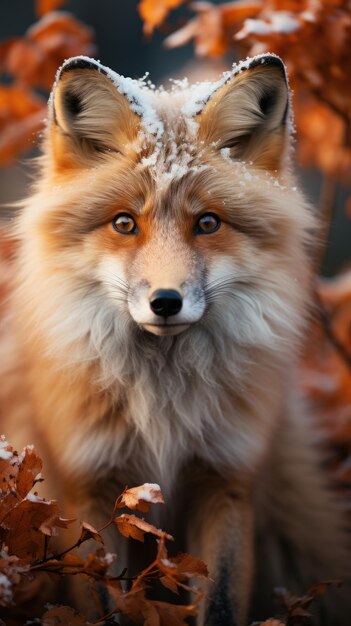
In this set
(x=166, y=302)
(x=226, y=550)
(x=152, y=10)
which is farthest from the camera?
(x=152, y=10)

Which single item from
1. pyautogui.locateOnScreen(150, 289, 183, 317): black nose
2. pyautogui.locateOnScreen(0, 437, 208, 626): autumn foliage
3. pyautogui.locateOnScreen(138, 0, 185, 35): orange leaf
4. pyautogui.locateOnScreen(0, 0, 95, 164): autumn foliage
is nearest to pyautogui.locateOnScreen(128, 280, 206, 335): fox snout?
pyautogui.locateOnScreen(150, 289, 183, 317): black nose

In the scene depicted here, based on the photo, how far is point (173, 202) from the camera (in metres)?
2.34

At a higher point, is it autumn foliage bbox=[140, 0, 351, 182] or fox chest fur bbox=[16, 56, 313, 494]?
autumn foliage bbox=[140, 0, 351, 182]

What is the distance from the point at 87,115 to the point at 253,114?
562mm

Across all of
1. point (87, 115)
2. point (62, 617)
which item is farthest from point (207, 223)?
point (62, 617)

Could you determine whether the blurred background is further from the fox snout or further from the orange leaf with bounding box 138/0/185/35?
the fox snout

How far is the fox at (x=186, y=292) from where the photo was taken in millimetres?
2365

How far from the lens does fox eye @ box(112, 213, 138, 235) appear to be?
2.36m

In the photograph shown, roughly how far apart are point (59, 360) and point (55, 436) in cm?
27

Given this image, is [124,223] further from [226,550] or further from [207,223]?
[226,550]

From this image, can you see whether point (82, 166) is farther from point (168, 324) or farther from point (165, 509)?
point (165, 509)

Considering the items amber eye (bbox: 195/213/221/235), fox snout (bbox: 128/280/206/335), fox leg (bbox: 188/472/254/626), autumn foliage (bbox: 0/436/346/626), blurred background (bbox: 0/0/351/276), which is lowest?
fox leg (bbox: 188/472/254/626)

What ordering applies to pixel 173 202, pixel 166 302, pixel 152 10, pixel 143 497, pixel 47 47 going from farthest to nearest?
pixel 47 47 < pixel 152 10 < pixel 173 202 < pixel 166 302 < pixel 143 497

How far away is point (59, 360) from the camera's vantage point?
2541 millimetres
